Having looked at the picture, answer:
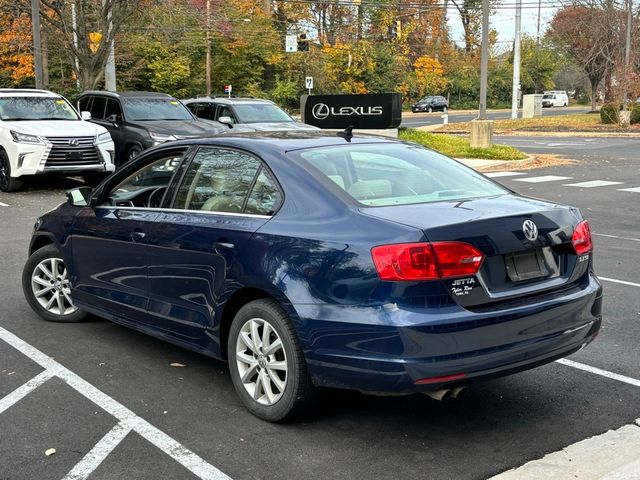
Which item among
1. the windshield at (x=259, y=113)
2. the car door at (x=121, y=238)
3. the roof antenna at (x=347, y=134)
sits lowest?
the car door at (x=121, y=238)

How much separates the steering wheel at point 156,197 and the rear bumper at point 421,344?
174cm

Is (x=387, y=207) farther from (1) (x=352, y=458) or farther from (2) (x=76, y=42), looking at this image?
(2) (x=76, y=42)

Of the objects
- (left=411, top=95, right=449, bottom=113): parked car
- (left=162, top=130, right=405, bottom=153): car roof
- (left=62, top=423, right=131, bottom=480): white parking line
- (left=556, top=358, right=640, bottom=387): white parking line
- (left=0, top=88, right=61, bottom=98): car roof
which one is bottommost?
(left=62, top=423, right=131, bottom=480): white parking line

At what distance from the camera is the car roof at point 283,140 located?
4781mm

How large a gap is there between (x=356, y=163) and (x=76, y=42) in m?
23.2

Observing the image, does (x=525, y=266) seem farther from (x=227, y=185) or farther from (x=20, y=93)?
(x=20, y=93)

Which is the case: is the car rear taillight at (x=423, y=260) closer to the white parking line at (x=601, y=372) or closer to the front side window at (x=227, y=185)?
the front side window at (x=227, y=185)

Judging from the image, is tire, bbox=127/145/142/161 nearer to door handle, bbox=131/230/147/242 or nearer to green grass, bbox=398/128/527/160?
green grass, bbox=398/128/527/160

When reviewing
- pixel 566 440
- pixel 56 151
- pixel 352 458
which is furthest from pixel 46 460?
pixel 56 151

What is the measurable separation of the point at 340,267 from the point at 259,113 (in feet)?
49.9

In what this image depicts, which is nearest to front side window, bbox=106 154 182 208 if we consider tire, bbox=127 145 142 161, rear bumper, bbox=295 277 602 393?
rear bumper, bbox=295 277 602 393

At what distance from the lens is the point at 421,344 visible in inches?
145

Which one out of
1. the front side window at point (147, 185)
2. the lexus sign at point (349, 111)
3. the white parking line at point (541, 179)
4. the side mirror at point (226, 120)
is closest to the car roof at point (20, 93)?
the side mirror at point (226, 120)

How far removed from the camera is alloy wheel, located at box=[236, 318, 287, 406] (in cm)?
425
